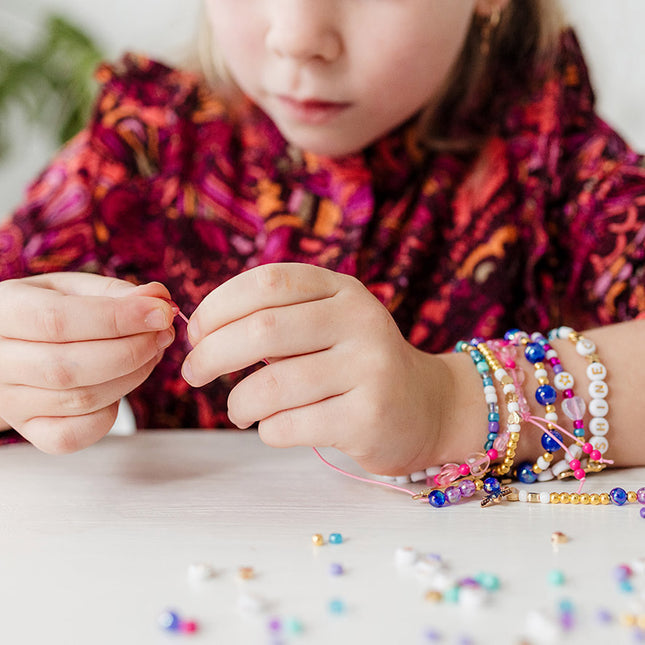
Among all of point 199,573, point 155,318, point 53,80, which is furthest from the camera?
point 53,80

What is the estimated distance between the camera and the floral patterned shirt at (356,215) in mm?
788

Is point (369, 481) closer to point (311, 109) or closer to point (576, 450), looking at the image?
point (576, 450)

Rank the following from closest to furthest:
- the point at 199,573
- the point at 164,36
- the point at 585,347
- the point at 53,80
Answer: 1. the point at 199,573
2. the point at 585,347
3. the point at 53,80
4. the point at 164,36

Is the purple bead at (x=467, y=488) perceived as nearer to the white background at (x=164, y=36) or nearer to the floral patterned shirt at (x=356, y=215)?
the floral patterned shirt at (x=356, y=215)

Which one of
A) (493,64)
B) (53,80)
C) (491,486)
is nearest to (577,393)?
(491,486)

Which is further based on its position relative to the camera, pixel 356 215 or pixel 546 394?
pixel 356 215

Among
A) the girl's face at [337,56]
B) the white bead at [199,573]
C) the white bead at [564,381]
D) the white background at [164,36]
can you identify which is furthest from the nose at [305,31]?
the white background at [164,36]

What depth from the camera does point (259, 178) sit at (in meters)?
0.84

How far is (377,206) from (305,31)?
270mm

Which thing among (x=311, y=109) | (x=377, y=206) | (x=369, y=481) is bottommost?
(x=369, y=481)

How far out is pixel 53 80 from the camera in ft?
4.79

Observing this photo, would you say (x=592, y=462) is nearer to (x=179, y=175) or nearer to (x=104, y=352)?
(x=104, y=352)

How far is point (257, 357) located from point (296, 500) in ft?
0.31

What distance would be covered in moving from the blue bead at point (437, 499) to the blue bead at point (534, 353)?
0.44 feet
